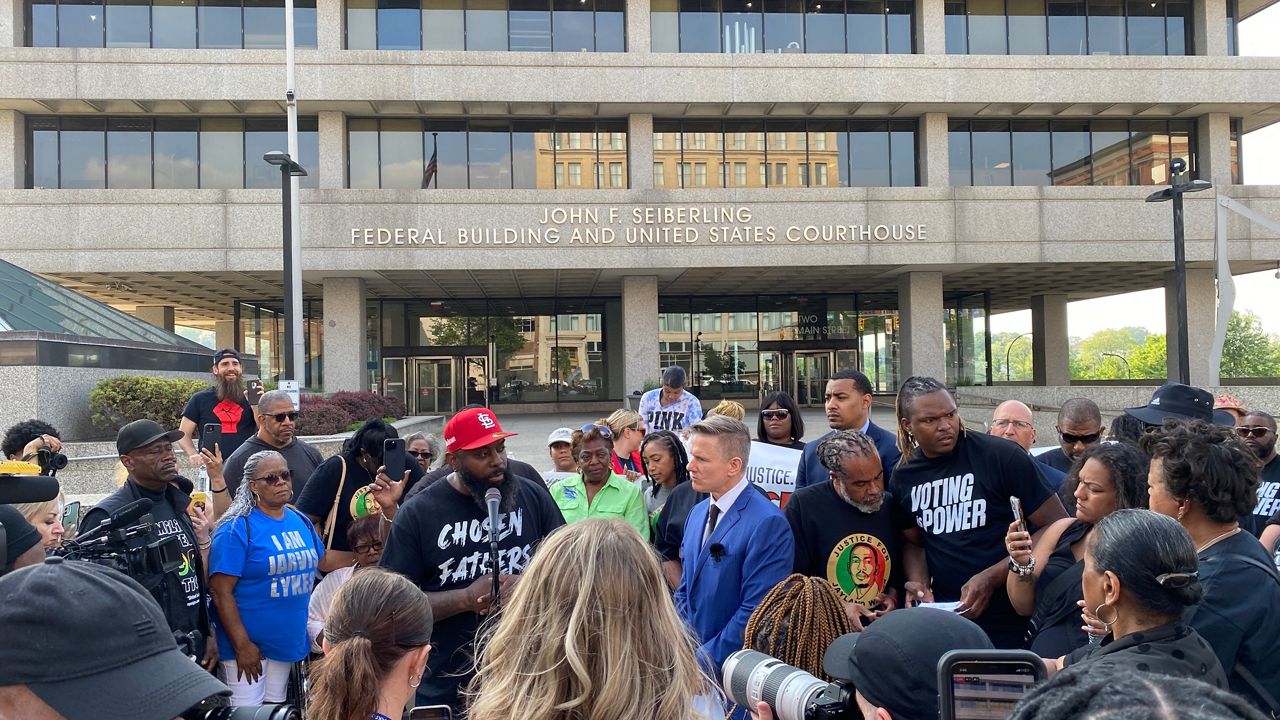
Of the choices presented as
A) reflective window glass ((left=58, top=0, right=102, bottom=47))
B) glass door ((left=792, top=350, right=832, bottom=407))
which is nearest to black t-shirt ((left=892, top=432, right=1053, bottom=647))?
reflective window glass ((left=58, top=0, right=102, bottom=47))

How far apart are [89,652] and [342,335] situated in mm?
25623

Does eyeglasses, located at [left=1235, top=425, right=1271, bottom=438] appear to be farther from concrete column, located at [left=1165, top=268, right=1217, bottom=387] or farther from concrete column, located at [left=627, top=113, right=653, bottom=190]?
concrete column, located at [left=1165, top=268, right=1217, bottom=387]

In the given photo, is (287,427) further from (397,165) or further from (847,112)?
(847,112)

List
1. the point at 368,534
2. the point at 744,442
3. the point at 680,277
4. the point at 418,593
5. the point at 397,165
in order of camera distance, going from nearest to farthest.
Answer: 1. the point at 418,593
2. the point at 744,442
3. the point at 368,534
4. the point at 397,165
5. the point at 680,277

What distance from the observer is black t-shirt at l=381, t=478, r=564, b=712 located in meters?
3.87

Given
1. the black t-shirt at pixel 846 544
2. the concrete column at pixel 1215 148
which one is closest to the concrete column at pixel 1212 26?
the concrete column at pixel 1215 148

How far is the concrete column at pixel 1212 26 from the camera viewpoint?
87.4 feet

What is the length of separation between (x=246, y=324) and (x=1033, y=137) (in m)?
29.7

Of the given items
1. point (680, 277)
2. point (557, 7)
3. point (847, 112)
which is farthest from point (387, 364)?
point (847, 112)

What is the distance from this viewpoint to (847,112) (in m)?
26.5

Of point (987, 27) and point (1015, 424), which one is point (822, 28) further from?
point (1015, 424)

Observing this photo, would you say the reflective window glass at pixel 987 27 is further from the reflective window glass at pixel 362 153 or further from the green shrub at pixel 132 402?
the green shrub at pixel 132 402

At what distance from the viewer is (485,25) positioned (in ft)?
85.6

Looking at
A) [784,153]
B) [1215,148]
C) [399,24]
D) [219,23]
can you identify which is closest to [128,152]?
[219,23]
